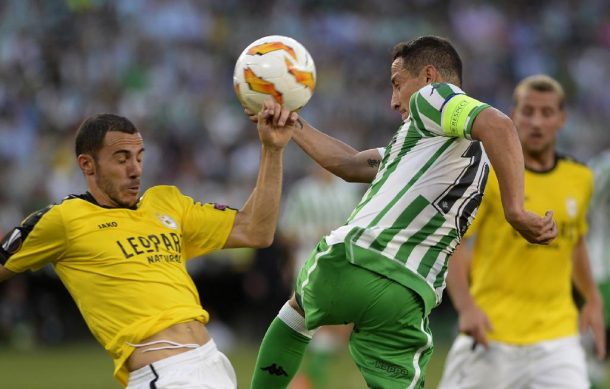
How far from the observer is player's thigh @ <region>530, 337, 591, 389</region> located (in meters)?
6.57

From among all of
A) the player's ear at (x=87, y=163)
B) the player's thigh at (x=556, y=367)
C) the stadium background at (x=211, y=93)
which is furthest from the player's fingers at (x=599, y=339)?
the stadium background at (x=211, y=93)

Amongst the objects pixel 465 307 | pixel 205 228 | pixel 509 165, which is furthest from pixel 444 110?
pixel 465 307

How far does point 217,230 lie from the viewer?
216 inches

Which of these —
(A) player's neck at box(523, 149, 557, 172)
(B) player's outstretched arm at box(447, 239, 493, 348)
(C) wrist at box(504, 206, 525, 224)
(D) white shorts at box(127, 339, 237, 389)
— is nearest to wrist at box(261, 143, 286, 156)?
(D) white shorts at box(127, 339, 237, 389)

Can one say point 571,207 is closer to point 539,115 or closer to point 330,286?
point 539,115

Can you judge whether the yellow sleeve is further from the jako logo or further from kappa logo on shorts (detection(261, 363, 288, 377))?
the jako logo

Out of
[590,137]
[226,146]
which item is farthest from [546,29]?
[226,146]

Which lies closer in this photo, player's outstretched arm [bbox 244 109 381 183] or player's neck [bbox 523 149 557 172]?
player's outstretched arm [bbox 244 109 381 183]

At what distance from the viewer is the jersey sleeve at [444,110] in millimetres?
4574

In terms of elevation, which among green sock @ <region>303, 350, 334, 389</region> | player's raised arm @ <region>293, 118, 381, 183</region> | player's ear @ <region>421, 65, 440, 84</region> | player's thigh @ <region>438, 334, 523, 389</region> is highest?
player's ear @ <region>421, 65, 440, 84</region>

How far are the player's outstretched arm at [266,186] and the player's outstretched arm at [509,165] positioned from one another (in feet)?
3.43

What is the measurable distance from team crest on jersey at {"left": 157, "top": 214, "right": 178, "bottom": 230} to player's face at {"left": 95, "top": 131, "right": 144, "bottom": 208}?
18 cm

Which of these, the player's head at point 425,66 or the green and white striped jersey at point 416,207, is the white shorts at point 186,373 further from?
the player's head at point 425,66

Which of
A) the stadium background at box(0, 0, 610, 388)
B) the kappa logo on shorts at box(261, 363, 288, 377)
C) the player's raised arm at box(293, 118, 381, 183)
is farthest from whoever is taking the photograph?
the stadium background at box(0, 0, 610, 388)
